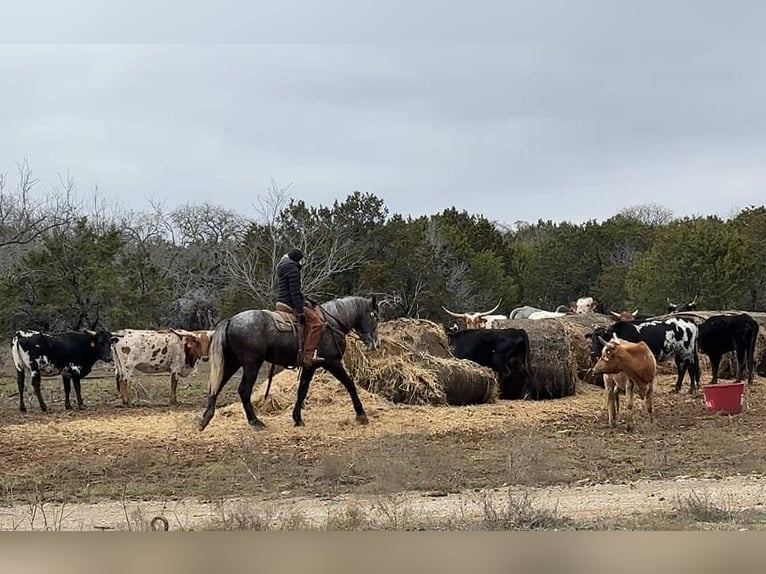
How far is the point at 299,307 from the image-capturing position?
12.3 m

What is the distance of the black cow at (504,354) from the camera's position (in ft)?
53.4

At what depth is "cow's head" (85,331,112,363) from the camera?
55.7 feet

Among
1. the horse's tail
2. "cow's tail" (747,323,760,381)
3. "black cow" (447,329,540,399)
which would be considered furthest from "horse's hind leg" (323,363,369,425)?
"cow's tail" (747,323,760,381)

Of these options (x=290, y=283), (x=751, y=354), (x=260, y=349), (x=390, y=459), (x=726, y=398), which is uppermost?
(x=290, y=283)

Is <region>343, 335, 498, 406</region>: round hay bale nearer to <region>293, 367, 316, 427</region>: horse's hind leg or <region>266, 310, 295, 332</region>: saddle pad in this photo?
<region>293, 367, 316, 427</region>: horse's hind leg

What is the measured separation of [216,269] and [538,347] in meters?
27.5

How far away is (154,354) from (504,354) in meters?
6.76

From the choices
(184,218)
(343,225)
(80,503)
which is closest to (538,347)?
(80,503)

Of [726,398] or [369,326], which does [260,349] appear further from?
[726,398]

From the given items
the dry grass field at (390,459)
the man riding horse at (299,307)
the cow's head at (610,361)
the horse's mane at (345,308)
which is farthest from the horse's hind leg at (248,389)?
the cow's head at (610,361)

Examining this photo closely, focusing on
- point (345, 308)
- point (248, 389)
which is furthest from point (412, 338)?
point (248, 389)

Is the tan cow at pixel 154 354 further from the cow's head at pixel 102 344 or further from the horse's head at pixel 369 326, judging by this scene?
the horse's head at pixel 369 326

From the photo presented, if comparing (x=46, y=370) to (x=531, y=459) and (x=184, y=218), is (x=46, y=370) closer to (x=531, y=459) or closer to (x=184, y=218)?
(x=531, y=459)

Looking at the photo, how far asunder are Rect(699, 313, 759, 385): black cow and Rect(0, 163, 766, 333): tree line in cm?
799
